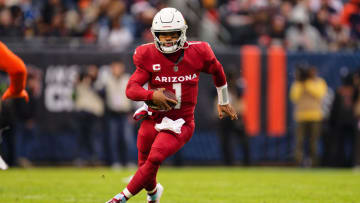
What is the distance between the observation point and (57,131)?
48.5ft

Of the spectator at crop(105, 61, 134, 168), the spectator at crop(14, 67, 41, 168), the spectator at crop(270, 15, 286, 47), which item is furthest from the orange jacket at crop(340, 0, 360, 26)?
the spectator at crop(14, 67, 41, 168)

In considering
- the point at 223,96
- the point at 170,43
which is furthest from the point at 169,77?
the point at 223,96

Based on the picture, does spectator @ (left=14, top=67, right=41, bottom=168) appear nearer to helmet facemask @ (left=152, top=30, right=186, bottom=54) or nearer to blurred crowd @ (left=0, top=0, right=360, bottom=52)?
A: blurred crowd @ (left=0, top=0, right=360, bottom=52)

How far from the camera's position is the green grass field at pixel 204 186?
26.6ft

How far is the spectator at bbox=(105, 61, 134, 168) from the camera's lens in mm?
13961

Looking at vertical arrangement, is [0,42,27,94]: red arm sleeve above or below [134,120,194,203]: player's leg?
above

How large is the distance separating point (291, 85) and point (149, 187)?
876cm

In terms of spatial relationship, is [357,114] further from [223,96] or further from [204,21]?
[223,96]

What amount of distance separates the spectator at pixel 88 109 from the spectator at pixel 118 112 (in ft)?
1.24

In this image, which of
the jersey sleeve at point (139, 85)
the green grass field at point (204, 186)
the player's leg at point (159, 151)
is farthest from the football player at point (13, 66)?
the green grass field at point (204, 186)

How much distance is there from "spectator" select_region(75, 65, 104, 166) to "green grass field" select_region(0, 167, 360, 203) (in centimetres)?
125

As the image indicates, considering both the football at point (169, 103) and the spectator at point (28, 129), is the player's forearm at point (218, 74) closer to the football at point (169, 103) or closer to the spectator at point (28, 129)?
the football at point (169, 103)

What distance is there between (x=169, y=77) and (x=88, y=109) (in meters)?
7.81

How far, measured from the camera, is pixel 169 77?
22.0 feet
